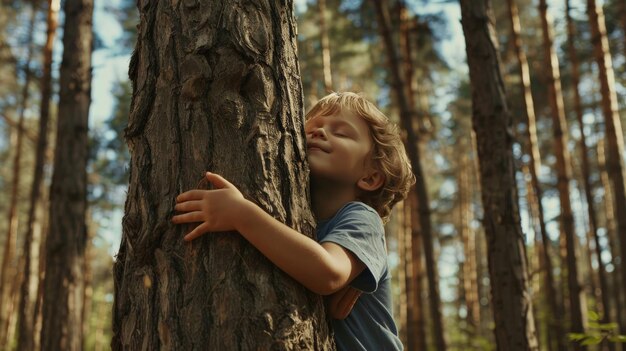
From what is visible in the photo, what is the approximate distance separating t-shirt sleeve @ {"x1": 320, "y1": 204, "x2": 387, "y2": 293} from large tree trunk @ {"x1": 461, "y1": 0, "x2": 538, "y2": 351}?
2913 mm

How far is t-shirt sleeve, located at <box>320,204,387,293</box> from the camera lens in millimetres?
1612

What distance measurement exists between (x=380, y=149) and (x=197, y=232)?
0.82 meters

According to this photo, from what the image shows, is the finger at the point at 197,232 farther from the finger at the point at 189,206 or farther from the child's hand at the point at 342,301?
the child's hand at the point at 342,301

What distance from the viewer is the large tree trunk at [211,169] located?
1448mm

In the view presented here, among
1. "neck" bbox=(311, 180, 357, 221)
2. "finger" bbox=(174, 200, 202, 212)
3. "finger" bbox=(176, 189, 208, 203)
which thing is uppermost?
"neck" bbox=(311, 180, 357, 221)

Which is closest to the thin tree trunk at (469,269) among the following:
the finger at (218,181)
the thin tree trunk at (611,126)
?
the thin tree trunk at (611,126)

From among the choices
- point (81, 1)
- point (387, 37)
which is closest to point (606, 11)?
point (387, 37)

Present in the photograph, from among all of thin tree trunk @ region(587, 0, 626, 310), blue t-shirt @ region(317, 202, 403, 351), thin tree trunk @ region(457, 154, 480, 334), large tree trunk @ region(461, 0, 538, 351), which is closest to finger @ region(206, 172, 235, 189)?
blue t-shirt @ region(317, 202, 403, 351)

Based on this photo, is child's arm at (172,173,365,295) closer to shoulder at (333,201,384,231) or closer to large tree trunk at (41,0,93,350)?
shoulder at (333,201,384,231)

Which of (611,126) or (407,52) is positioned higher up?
(407,52)

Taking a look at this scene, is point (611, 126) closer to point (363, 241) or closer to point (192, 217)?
point (363, 241)

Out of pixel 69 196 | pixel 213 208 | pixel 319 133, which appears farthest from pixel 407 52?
pixel 213 208

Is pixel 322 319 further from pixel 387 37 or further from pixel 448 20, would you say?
pixel 448 20

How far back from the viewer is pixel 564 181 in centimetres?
1025
